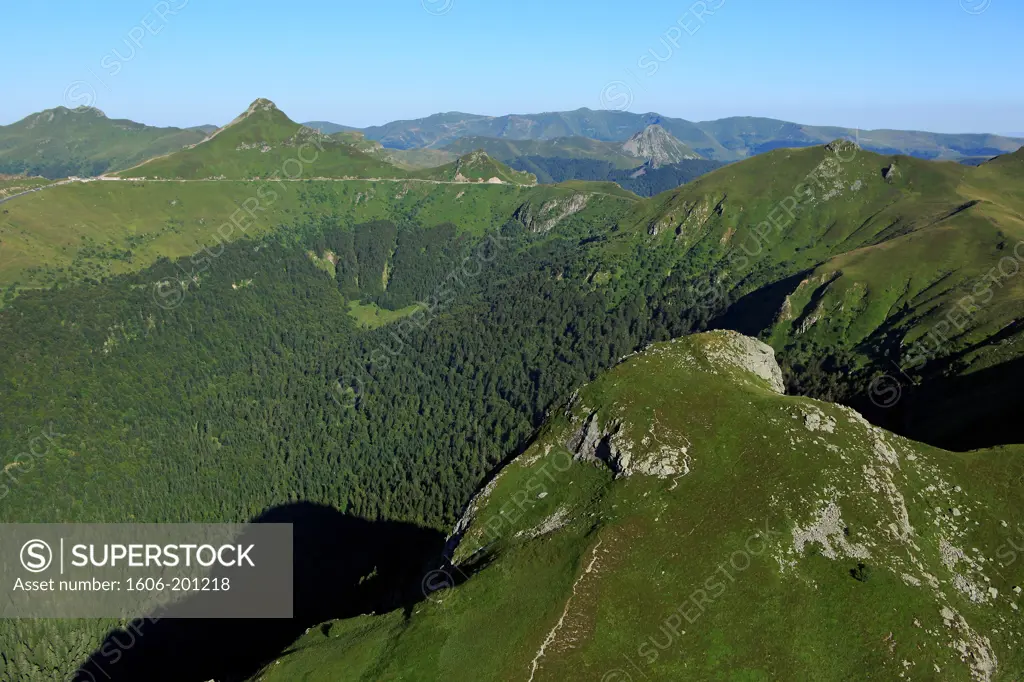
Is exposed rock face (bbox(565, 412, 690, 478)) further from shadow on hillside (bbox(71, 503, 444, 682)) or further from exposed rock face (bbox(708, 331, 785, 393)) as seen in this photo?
shadow on hillside (bbox(71, 503, 444, 682))

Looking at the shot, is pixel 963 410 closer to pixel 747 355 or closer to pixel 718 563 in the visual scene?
pixel 747 355

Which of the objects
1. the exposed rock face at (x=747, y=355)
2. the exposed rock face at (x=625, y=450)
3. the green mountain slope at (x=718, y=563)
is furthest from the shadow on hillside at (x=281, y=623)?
the exposed rock face at (x=747, y=355)

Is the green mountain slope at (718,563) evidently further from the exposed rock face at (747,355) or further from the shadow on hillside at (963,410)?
the shadow on hillside at (963,410)

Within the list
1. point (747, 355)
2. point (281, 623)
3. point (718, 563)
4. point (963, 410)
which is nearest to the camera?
point (718, 563)

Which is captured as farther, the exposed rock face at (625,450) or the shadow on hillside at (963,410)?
the shadow on hillside at (963,410)

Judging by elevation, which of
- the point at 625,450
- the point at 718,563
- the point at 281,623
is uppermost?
the point at 625,450

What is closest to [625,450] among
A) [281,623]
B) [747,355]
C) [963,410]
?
[747,355]

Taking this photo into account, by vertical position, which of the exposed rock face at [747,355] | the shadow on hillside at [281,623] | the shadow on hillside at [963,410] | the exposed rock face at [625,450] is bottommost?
the shadow on hillside at [281,623]

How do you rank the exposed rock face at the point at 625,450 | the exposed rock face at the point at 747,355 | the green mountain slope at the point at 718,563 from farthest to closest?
the exposed rock face at the point at 747,355
the exposed rock face at the point at 625,450
the green mountain slope at the point at 718,563
